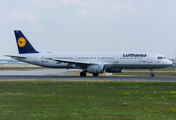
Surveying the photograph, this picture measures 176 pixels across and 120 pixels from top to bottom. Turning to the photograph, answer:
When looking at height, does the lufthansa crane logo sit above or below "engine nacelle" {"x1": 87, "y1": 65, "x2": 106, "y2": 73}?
above

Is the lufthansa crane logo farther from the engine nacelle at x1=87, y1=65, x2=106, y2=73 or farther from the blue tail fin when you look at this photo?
the engine nacelle at x1=87, y1=65, x2=106, y2=73

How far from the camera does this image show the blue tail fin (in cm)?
5034

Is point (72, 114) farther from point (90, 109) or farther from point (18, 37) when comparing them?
point (18, 37)

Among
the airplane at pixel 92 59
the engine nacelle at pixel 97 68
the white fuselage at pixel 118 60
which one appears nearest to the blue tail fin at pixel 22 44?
the airplane at pixel 92 59

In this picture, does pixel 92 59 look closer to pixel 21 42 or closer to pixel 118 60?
pixel 118 60

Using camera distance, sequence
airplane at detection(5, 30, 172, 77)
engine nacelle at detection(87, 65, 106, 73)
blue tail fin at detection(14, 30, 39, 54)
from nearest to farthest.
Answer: engine nacelle at detection(87, 65, 106, 73) → airplane at detection(5, 30, 172, 77) → blue tail fin at detection(14, 30, 39, 54)

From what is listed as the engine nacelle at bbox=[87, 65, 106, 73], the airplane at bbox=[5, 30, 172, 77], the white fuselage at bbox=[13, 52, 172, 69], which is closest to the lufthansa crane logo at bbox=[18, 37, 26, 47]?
the airplane at bbox=[5, 30, 172, 77]

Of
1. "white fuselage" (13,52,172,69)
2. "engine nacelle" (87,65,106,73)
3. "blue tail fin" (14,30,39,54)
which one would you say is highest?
"blue tail fin" (14,30,39,54)

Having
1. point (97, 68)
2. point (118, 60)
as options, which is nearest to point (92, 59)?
point (97, 68)

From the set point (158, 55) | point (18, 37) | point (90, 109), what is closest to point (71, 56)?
point (18, 37)

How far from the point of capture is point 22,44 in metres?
50.3

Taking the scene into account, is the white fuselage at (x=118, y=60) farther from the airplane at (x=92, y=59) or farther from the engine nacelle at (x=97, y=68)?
the engine nacelle at (x=97, y=68)

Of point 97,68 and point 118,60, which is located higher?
point 118,60

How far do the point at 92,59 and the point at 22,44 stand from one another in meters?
14.0
